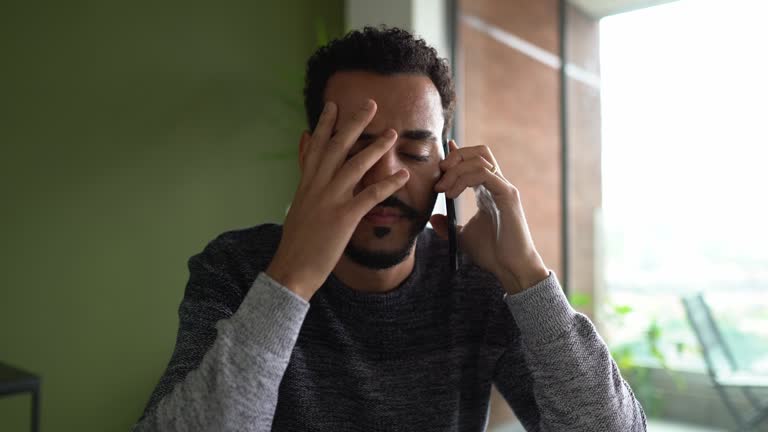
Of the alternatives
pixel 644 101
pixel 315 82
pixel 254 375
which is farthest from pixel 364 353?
pixel 644 101

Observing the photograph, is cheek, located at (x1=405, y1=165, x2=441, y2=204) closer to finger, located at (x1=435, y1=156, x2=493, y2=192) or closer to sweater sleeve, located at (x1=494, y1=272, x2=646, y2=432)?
finger, located at (x1=435, y1=156, x2=493, y2=192)

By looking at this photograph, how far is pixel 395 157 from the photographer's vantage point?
1075 mm

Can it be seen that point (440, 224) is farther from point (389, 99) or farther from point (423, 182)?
point (389, 99)

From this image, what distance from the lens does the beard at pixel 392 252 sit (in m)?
1.09

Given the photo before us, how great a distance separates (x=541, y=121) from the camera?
3365 millimetres

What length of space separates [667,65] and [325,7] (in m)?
1.76

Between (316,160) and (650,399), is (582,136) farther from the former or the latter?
(316,160)

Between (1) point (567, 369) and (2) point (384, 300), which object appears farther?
(2) point (384, 300)

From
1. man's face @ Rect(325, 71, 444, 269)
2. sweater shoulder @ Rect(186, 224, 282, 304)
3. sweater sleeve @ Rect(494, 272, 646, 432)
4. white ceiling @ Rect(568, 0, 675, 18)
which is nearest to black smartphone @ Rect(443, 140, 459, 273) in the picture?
man's face @ Rect(325, 71, 444, 269)

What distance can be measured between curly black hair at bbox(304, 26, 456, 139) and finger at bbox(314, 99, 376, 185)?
178mm

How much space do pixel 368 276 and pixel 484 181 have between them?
0.91ft

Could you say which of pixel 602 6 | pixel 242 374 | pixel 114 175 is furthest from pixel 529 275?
pixel 602 6

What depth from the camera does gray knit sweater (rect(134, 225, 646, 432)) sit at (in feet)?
2.63

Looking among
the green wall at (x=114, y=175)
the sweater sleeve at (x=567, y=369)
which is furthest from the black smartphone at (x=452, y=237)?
the green wall at (x=114, y=175)
